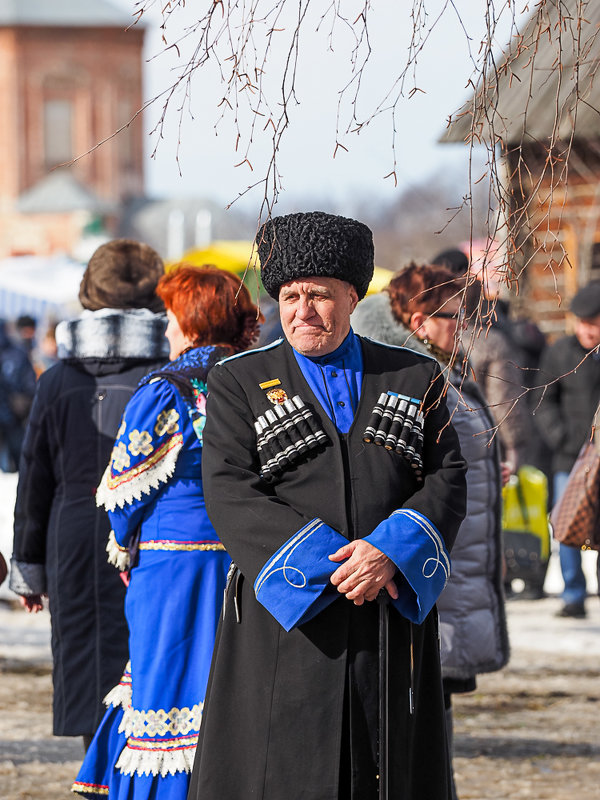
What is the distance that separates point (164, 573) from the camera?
397cm

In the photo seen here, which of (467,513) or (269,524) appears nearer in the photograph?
(269,524)

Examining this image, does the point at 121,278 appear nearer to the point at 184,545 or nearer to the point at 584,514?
the point at 184,545

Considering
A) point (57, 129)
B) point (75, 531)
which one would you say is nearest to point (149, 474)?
point (75, 531)

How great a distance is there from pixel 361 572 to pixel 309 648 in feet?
0.76

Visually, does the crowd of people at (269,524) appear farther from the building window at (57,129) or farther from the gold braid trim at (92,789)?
the building window at (57,129)

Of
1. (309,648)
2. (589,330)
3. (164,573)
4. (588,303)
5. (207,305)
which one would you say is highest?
(588,303)

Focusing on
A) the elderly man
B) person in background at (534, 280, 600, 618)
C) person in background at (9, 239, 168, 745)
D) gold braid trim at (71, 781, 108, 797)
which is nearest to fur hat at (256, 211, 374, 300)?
the elderly man

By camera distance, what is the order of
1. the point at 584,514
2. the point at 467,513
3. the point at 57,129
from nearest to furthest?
the point at 467,513 < the point at 584,514 < the point at 57,129

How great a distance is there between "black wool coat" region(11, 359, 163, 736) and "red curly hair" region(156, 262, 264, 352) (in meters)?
0.64

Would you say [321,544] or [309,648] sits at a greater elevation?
[321,544]

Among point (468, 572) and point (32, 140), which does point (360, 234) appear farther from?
point (32, 140)

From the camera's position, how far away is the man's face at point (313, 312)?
3307 mm

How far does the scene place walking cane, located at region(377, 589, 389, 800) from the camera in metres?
3.06

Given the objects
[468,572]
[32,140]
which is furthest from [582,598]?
[32,140]
